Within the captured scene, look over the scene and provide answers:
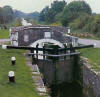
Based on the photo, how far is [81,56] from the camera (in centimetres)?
1216

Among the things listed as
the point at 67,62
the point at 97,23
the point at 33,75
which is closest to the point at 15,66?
the point at 33,75

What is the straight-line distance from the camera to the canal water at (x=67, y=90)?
11000mm

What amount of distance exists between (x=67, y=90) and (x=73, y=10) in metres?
26.1

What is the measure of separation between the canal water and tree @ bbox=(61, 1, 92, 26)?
22.9m

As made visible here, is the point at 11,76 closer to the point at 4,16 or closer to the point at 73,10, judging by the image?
the point at 73,10

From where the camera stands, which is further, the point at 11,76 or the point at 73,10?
the point at 73,10

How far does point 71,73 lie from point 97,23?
39.2 feet

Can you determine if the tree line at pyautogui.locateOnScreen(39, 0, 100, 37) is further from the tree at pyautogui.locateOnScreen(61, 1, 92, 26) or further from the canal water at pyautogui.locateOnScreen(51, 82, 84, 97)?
the canal water at pyautogui.locateOnScreen(51, 82, 84, 97)

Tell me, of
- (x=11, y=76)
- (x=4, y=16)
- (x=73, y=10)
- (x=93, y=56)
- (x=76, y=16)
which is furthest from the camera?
(x=4, y=16)

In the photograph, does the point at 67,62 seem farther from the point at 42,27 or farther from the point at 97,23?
the point at 97,23

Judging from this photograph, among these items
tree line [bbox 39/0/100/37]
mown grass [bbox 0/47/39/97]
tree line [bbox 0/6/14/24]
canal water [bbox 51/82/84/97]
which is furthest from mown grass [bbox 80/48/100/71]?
tree line [bbox 0/6/14/24]

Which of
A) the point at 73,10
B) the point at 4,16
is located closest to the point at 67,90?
the point at 73,10

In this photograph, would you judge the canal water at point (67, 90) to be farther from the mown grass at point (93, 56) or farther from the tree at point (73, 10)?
A: the tree at point (73, 10)

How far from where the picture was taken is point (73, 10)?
36.6 m
